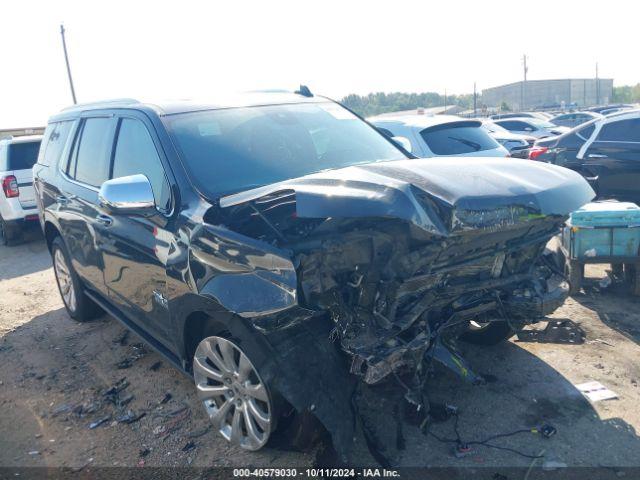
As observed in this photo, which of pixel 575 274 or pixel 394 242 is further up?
pixel 394 242

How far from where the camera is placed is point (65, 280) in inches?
220

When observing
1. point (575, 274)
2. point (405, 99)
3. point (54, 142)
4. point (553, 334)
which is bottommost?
point (575, 274)

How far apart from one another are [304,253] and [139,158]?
1.64 metres

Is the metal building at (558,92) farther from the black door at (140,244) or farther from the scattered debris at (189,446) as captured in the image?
the scattered debris at (189,446)

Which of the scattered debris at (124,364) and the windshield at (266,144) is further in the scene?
the scattered debris at (124,364)

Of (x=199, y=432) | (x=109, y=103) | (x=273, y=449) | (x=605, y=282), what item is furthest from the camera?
(x=605, y=282)

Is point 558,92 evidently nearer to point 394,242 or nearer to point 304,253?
point 394,242

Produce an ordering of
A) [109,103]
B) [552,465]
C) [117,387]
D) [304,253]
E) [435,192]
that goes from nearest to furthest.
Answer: [435,192]
[304,253]
[552,465]
[117,387]
[109,103]

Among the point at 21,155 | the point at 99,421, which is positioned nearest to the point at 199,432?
the point at 99,421

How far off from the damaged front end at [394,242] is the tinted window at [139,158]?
1.92 ft

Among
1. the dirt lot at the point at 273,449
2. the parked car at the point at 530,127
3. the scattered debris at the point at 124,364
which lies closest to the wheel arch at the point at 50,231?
the dirt lot at the point at 273,449

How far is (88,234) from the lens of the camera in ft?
14.4

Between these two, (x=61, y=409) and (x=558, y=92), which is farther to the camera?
(x=558, y=92)

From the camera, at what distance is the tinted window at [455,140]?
7.25 metres
